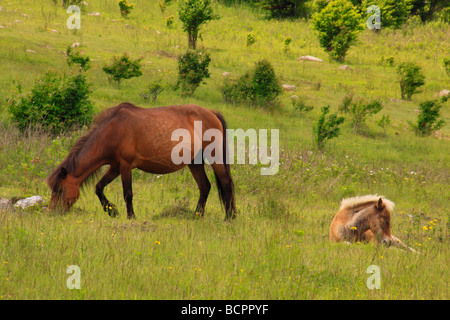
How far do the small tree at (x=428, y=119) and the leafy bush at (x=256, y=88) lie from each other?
23.7 ft

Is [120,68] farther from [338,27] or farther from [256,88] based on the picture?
[338,27]

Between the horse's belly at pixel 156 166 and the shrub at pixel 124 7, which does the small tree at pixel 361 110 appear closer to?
the horse's belly at pixel 156 166

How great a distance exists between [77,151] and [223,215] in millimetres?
2973

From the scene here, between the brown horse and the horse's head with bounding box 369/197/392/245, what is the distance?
8.24 feet

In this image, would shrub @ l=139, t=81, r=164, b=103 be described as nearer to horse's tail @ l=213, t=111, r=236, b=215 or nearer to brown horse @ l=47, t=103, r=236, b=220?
horse's tail @ l=213, t=111, r=236, b=215

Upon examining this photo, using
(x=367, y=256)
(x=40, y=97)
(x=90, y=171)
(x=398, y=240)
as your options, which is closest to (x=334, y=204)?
(x=398, y=240)

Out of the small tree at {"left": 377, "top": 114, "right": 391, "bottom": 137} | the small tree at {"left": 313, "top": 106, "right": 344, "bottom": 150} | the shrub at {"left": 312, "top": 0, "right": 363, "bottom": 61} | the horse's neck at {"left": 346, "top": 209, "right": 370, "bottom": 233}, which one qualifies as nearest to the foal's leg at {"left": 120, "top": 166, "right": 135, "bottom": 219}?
the horse's neck at {"left": 346, "top": 209, "right": 370, "bottom": 233}

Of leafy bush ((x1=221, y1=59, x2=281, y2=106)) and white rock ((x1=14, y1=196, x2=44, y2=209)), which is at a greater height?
leafy bush ((x1=221, y1=59, x2=281, y2=106))

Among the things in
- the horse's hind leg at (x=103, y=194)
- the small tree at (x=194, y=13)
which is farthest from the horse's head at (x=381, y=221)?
the small tree at (x=194, y=13)

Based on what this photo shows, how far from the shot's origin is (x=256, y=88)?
2236 cm

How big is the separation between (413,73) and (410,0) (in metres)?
25.5

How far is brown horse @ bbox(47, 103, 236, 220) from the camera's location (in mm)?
7410

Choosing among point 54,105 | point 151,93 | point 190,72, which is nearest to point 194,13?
point 190,72

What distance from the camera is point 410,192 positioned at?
1274cm
